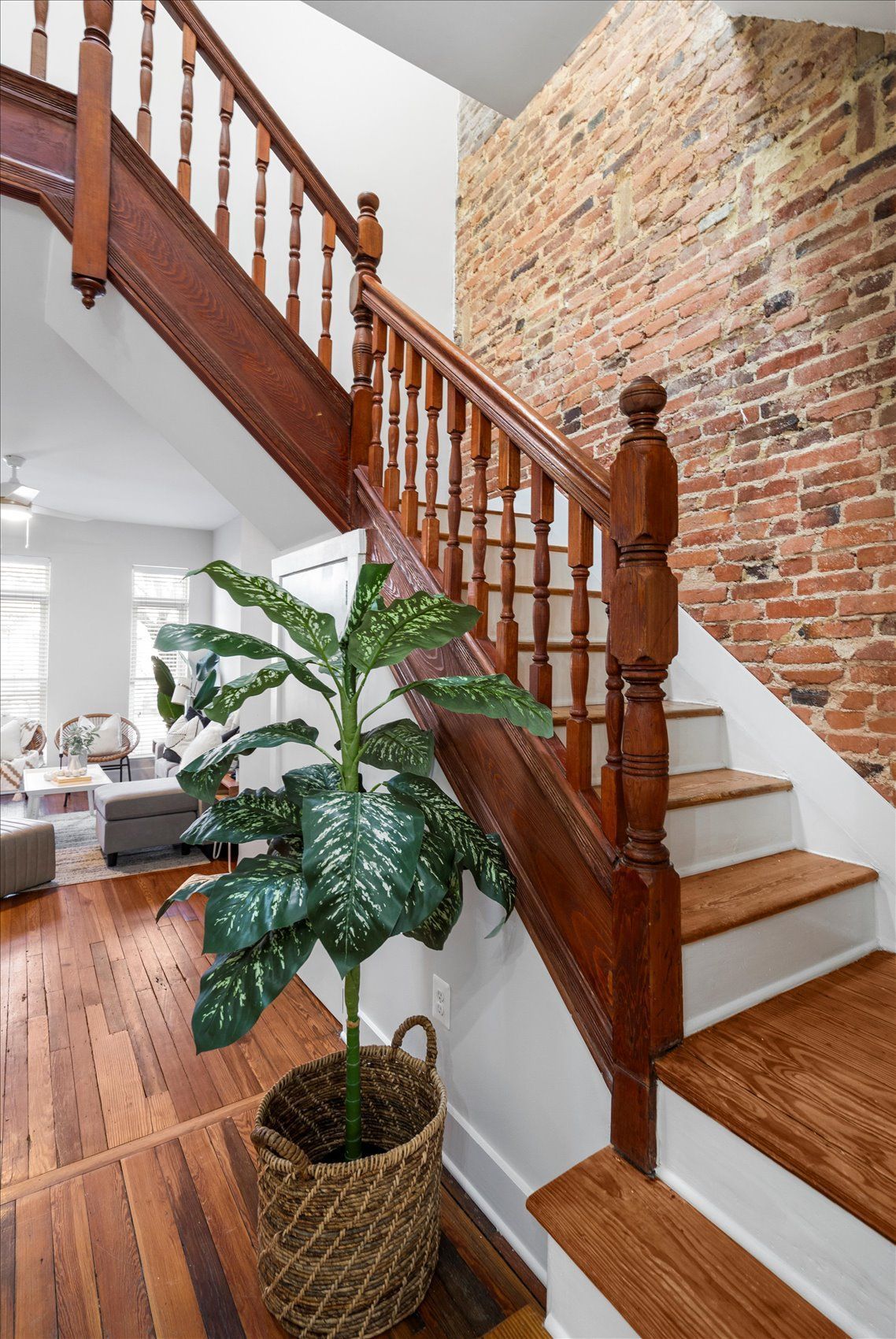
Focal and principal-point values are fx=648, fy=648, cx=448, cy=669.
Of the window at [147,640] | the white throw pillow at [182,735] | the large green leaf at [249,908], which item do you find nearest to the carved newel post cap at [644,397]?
the large green leaf at [249,908]

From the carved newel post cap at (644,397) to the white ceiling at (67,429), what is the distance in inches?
76.0

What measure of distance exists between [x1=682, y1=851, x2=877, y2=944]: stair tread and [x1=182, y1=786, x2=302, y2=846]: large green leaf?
872 millimetres

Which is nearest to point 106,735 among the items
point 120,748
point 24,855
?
point 120,748

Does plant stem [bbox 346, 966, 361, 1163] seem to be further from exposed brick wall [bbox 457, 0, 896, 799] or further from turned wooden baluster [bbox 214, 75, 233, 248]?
turned wooden baluster [bbox 214, 75, 233, 248]

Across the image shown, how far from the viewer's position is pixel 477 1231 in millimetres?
1565

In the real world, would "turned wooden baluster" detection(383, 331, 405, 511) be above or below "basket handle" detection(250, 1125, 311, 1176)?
above

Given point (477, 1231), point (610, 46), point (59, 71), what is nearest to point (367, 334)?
point (610, 46)

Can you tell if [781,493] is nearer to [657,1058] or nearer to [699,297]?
[699,297]

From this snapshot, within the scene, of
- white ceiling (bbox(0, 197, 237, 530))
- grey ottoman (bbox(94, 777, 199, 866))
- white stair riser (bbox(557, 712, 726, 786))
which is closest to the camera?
white stair riser (bbox(557, 712, 726, 786))

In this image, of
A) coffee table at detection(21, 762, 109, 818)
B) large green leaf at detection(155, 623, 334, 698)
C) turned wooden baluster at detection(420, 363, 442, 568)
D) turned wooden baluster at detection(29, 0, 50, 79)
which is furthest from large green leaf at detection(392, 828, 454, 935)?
coffee table at detection(21, 762, 109, 818)

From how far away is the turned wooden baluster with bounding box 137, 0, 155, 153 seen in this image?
6.65ft

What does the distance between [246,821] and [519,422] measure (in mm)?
1094

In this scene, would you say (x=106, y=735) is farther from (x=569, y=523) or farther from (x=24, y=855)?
(x=569, y=523)

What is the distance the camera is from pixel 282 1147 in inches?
49.4
